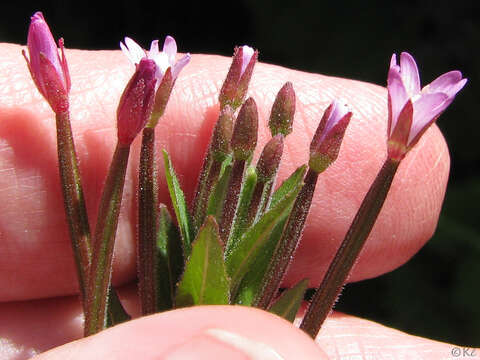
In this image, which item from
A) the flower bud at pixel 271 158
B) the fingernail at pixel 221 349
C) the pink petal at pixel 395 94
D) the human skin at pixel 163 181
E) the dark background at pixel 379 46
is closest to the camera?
the fingernail at pixel 221 349

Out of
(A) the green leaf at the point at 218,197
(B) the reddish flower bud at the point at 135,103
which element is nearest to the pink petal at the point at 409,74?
(A) the green leaf at the point at 218,197

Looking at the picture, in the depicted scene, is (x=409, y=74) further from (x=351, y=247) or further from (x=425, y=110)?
(x=351, y=247)

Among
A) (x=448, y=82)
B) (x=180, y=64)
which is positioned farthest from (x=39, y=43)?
(x=448, y=82)

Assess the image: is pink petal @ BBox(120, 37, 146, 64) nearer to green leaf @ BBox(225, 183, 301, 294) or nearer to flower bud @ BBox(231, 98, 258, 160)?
flower bud @ BBox(231, 98, 258, 160)

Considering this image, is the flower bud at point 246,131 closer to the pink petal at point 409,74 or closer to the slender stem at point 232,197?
the slender stem at point 232,197

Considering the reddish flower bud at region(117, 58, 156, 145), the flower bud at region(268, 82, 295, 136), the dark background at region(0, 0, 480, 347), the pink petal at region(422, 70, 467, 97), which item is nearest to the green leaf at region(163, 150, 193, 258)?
the reddish flower bud at region(117, 58, 156, 145)

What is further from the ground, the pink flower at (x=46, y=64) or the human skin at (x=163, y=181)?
the pink flower at (x=46, y=64)
